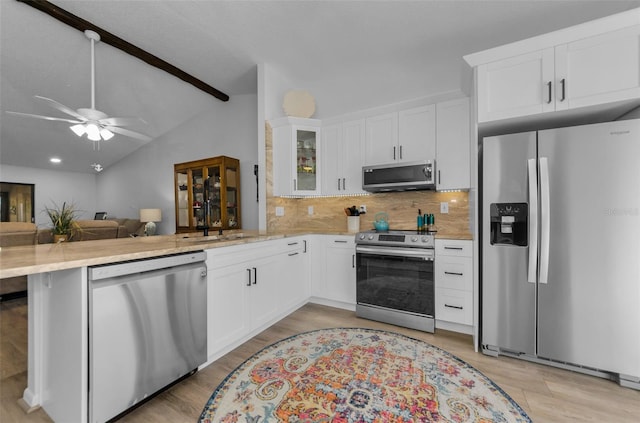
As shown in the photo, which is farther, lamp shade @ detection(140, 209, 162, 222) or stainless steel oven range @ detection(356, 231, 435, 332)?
lamp shade @ detection(140, 209, 162, 222)

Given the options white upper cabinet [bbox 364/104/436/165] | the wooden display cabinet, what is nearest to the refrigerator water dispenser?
white upper cabinet [bbox 364/104/436/165]

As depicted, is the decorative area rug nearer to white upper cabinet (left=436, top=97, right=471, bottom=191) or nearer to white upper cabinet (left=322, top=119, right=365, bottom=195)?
white upper cabinet (left=436, top=97, right=471, bottom=191)

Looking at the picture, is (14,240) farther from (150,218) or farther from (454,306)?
(454,306)

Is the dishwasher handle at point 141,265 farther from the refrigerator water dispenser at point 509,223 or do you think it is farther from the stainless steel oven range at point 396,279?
the refrigerator water dispenser at point 509,223

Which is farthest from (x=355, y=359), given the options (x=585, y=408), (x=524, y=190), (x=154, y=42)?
(x=154, y=42)

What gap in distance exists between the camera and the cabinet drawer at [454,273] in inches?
92.0

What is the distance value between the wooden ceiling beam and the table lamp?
290 cm

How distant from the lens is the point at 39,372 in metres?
1.47

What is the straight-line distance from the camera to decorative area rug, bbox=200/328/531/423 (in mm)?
1434

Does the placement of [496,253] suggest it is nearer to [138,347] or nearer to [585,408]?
[585,408]

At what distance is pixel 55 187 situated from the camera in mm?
7055

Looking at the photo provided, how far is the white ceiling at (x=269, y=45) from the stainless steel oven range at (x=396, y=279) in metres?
1.89

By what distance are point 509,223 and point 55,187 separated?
1020cm

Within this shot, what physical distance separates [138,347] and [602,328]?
9.65 ft
